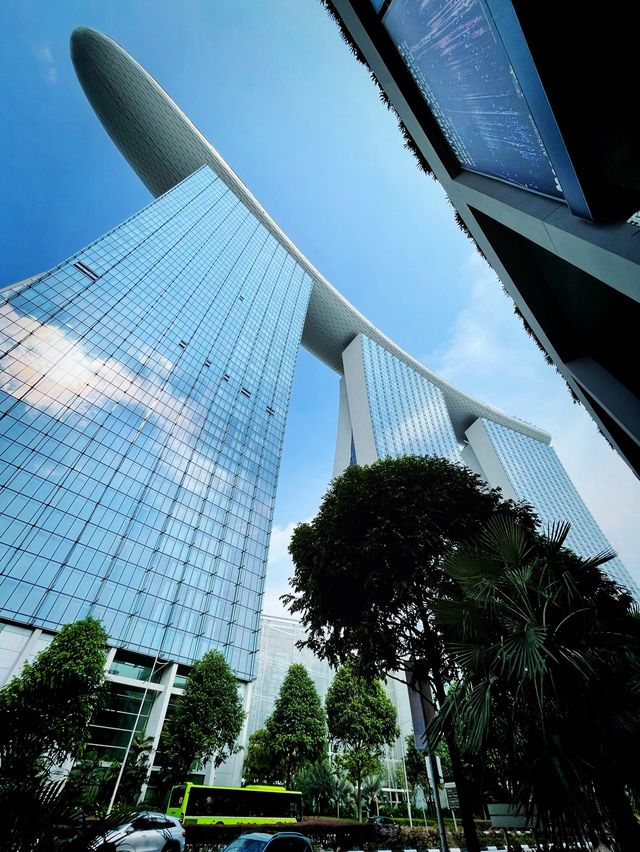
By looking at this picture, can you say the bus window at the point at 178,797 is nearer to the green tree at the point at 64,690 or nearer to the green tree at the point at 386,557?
the green tree at the point at 64,690

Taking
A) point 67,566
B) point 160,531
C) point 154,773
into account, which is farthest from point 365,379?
point 154,773

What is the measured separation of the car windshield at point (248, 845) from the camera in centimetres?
799

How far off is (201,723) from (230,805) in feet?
26.9

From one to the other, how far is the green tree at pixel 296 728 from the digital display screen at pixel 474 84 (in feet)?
105

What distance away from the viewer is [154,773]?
80.4 feet

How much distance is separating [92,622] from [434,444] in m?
53.4

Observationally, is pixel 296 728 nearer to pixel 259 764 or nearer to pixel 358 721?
pixel 358 721

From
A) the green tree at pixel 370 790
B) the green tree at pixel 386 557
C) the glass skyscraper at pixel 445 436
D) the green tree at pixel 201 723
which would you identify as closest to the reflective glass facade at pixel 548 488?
the glass skyscraper at pixel 445 436

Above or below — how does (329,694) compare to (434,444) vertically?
below

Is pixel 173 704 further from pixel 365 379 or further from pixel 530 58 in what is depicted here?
pixel 365 379

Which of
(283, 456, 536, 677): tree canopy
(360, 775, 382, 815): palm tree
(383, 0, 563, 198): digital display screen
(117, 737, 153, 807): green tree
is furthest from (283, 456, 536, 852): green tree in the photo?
(360, 775, 382, 815): palm tree

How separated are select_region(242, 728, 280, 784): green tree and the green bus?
11.1 metres

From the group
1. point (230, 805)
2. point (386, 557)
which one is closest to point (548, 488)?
point (230, 805)

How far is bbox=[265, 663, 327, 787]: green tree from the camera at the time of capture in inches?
1029
